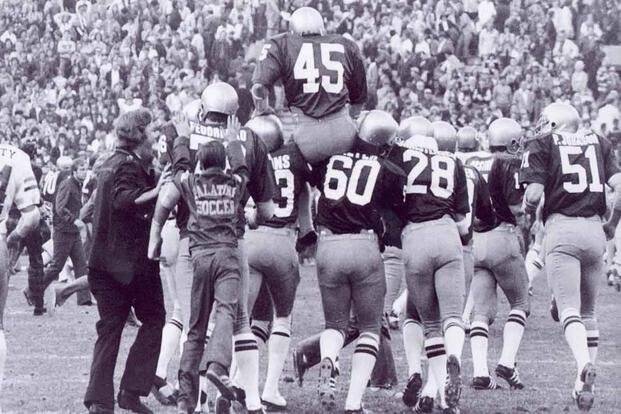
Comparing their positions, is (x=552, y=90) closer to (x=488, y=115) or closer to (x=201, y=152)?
(x=488, y=115)

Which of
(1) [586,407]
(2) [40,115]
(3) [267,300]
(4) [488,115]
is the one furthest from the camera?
(2) [40,115]

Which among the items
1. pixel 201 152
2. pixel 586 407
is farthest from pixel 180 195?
pixel 586 407

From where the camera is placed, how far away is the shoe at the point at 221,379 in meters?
8.00

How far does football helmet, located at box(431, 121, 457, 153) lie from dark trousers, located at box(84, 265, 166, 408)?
2.39 meters

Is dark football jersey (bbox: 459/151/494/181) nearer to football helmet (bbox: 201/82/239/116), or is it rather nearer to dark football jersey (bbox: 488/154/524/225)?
dark football jersey (bbox: 488/154/524/225)

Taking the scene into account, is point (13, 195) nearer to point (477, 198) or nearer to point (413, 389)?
point (413, 389)

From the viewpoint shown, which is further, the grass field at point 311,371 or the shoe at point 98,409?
the grass field at point 311,371

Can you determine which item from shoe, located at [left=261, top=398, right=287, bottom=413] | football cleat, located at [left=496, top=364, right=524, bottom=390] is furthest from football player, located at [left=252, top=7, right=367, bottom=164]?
football cleat, located at [left=496, top=364, right=524, bottom=390]

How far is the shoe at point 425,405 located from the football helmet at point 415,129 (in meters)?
1.95

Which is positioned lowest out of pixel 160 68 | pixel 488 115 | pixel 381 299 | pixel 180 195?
pixel 381 299

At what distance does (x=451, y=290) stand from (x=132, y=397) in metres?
2.30

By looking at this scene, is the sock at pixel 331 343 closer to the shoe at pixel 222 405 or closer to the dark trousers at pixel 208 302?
the dark trousers at pixel 208 302

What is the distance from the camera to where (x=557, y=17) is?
3016 cm

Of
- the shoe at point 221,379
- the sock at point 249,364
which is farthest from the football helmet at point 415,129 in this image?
the shoe at point 221,379
